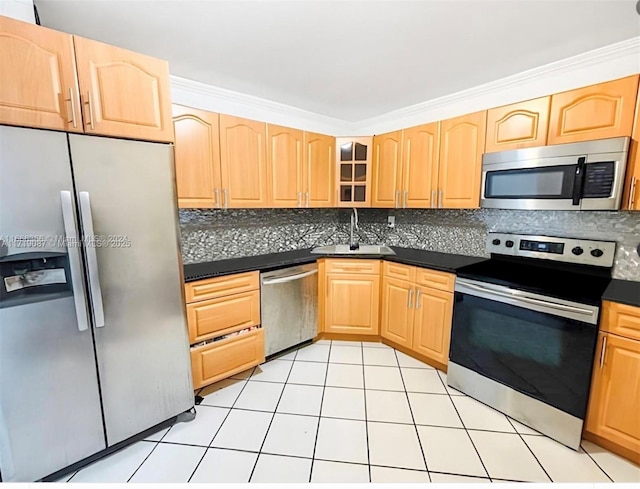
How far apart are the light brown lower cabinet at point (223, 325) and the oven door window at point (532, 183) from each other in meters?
1.97

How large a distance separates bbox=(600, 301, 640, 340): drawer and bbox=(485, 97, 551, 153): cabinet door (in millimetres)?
1095

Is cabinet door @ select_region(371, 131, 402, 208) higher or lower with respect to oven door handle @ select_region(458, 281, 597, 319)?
higher

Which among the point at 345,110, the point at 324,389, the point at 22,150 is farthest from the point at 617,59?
the point at 22,150

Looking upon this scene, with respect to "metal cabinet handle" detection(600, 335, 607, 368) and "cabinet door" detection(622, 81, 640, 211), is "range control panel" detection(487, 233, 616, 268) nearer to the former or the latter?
"cabinet door" detection(622, 81, 640, 211)

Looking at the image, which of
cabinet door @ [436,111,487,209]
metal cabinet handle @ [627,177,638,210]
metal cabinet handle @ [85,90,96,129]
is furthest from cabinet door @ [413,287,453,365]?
metal cabinet handle @ [85,90,96,129]

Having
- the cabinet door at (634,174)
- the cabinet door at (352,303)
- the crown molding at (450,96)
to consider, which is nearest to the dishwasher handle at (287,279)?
the cabinet door at (352,303)

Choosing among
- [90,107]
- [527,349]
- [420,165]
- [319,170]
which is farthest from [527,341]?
[90,107]

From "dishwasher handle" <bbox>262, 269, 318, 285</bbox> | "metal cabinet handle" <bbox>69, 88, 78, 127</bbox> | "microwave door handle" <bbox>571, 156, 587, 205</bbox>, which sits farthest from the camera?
"dishwasher handle" <bbox>262, 269, 318, 285</bbox>

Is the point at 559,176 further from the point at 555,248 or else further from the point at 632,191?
the point at 555,248

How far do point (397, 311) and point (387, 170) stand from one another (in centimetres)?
140

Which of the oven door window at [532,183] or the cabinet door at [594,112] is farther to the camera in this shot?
the oven door window at [532,183]

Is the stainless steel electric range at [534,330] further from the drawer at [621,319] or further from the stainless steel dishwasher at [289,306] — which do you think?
the stainless steel dishwasher at [289,306]

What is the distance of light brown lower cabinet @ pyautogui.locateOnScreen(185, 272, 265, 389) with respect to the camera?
200 cm

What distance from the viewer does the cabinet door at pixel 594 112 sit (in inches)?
62.2
